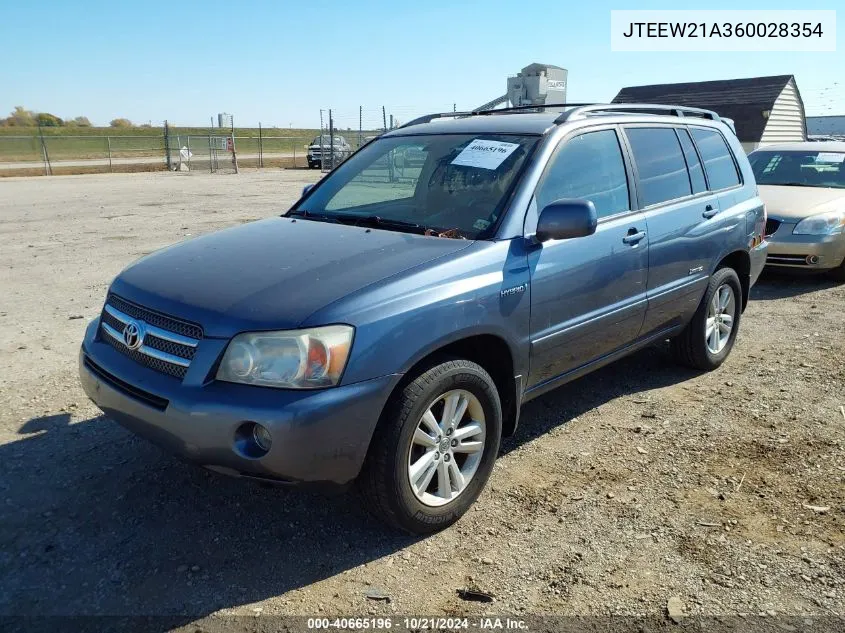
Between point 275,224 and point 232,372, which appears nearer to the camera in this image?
point 232,372

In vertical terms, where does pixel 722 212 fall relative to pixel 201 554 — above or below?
above

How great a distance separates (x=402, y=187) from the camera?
172 inches

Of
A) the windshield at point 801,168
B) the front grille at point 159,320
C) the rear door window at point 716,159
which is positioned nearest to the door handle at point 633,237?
the rear door window at point 716,159

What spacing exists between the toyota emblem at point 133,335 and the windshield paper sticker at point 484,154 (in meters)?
1.92

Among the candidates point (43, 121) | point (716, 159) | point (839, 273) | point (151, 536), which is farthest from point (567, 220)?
point (43, 121)

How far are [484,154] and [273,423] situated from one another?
2.03 meters

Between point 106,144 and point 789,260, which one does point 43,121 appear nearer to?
point 106,144

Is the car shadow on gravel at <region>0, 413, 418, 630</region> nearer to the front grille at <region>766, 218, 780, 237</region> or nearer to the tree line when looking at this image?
the front grille at <region>766, 218, 780, 237</region>

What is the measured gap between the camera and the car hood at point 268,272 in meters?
2.81

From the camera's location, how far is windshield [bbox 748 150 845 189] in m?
8.97

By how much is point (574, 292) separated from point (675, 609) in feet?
5.35

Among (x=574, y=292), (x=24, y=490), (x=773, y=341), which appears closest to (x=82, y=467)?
(x=24, y=490)

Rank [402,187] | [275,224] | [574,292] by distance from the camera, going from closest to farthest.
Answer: [574,292] → [275,224] → [402,187]

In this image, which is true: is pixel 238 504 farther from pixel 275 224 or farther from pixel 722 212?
pixel 722 212
